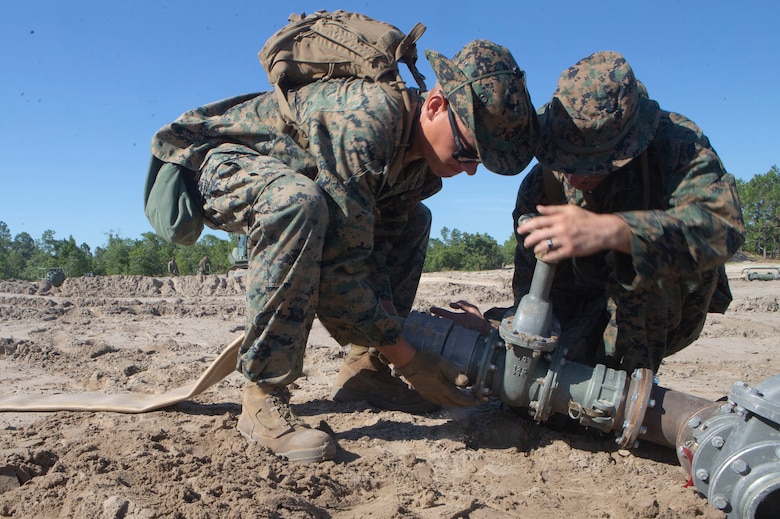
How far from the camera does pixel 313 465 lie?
2070mm

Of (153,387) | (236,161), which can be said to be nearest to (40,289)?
(153,387)

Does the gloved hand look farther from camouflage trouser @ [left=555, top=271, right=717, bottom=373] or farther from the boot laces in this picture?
camouflage trouser @ [left=555, top=271, right=717, bottom=373]

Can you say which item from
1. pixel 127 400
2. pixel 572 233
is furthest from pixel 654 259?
pixel 127 400

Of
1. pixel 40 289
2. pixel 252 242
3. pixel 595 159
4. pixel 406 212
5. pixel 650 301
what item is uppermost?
pixel 595 159

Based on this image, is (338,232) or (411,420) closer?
(338,232)

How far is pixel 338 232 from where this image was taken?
229cm

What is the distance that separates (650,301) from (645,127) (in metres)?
0.71

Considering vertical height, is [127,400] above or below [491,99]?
below

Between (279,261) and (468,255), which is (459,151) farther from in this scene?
(468,255)

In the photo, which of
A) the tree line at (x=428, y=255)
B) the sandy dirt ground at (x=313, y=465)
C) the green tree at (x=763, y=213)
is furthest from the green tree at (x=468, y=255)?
the sandy dirt ground at (x=313, y=465)

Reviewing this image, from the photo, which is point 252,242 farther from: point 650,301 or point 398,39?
point 650,301

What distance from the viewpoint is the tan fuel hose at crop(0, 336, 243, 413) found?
8.36 ft

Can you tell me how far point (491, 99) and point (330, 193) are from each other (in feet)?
2.27

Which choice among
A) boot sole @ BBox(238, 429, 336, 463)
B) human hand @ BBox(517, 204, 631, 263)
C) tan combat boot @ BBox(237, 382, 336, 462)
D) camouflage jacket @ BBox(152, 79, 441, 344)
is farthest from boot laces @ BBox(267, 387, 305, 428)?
human hand @ BBox(517, 204, 631, 263)
